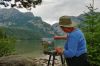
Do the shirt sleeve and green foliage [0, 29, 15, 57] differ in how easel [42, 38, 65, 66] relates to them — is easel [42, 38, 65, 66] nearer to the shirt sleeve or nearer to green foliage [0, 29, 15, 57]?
the shirt sleeve

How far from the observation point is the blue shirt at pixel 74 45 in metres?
6.62

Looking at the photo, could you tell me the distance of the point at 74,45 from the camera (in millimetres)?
6625

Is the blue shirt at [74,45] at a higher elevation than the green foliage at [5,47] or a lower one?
higher

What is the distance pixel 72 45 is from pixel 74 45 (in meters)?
0.04

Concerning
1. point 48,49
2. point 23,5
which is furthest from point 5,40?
point 48,49

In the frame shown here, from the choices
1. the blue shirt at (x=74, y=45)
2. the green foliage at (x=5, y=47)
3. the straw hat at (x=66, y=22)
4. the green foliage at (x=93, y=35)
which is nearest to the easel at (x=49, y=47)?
the blue shirt at (x=74, y=45)

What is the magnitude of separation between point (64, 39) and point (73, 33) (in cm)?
42

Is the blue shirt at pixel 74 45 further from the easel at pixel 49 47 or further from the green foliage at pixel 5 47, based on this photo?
the green foliage at pixel 5 47

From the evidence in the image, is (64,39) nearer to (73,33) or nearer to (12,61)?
(73,33)

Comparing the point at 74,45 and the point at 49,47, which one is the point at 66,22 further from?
the point at 49,47

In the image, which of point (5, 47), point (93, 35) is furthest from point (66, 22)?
point (5, 47)

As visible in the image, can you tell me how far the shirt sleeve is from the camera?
662cm

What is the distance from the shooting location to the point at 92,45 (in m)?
13.5

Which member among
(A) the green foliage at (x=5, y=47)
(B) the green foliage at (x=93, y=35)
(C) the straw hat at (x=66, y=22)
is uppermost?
(C) the straw hat at (x=66, y=22)
